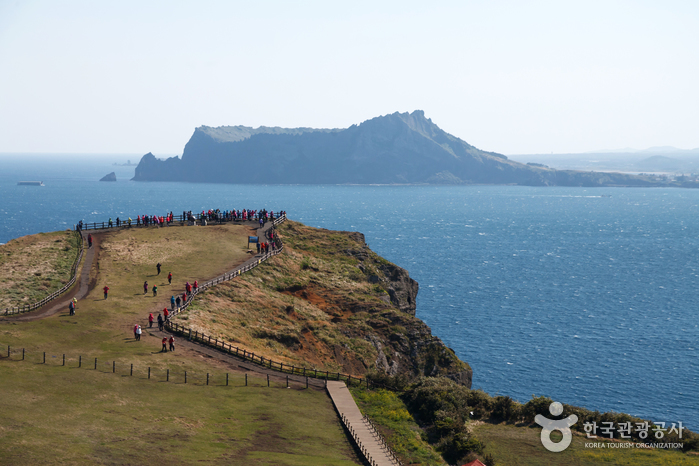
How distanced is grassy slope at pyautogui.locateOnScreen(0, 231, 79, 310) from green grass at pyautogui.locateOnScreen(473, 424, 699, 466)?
36.5 meters

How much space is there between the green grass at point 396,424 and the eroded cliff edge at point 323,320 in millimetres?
6725

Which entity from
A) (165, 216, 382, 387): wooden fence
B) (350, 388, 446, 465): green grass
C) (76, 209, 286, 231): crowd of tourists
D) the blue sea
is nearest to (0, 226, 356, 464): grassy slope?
(165, 216, 382, 387): wooden fence

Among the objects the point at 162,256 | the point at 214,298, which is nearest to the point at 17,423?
the point at 214,298

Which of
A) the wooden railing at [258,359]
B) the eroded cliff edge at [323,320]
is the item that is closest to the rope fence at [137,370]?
the wooden railing at [258,359]

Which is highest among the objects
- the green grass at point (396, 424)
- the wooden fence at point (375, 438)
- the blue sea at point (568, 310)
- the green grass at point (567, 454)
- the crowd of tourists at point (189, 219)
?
the crowd of tourists at point (189, 219)

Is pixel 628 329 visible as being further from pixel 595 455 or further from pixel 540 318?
pixel 595 455

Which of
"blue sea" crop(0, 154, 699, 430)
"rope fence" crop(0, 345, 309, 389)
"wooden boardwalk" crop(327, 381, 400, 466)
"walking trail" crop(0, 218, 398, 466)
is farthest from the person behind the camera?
"blue sea" crop(0, 154, 699, 430)

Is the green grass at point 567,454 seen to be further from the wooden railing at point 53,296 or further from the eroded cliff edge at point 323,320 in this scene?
the wooden railing at point 53,296

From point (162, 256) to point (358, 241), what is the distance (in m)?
30.2

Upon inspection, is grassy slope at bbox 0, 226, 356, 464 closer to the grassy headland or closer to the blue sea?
the grassy headland

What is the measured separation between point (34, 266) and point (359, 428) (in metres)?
38.9

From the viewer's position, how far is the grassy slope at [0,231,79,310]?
48562 millimetres

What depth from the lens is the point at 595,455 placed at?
104 ft

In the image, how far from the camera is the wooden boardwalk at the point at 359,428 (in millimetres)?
28469
